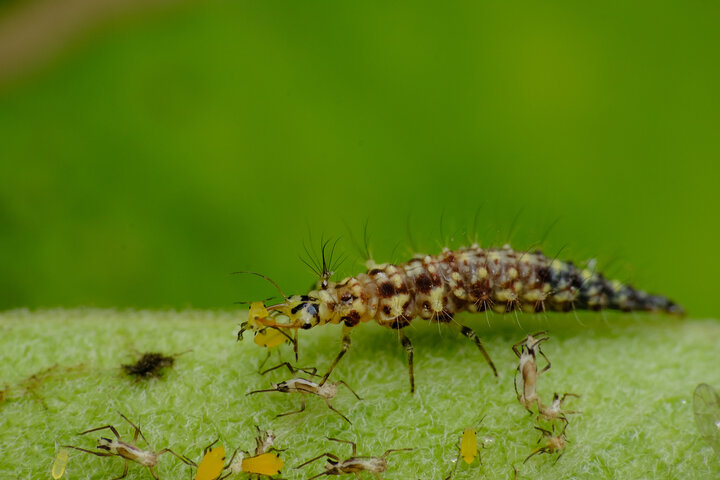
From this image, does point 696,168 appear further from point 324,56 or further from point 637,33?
point 324,56

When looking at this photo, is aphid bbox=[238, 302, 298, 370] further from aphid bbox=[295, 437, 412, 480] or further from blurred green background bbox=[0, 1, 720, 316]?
blurred green background bbox=[0, 1, 720, 316]

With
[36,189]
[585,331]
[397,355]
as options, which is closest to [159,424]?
[397,355]

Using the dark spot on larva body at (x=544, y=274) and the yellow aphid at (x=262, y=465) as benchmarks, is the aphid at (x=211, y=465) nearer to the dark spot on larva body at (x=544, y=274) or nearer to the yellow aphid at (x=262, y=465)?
the yellow aphid at (x=262, y=465)

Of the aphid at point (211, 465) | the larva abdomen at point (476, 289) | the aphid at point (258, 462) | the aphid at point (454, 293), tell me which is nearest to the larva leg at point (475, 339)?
the aphid at point (454, 293)

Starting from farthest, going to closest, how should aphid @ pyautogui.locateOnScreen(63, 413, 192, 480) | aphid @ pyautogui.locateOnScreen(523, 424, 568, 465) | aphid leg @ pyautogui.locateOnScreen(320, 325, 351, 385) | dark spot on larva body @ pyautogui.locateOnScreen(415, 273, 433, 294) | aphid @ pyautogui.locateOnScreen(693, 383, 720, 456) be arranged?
dark spot on larva body @ pyautogui.locateOnScreen(415, 273, 433, 294) → aphid leg @ pyautogui.locateOnScreen(320, 325, 351, 385) → aphid @ pyautogui.locateOnScreen(693, 383, 720, 456) → aphid @ pyautogui.locateOnScreen(523, 424, 568, 465) → aphid @ pyautogui.locateOnScreen(63, 413, 192, 480)

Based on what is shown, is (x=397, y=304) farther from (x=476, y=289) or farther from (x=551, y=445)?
(x=551, y=445)

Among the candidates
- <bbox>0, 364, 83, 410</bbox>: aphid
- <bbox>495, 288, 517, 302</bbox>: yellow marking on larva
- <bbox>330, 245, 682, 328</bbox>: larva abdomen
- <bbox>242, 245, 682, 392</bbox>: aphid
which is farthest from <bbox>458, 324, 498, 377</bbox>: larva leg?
<bbox>0, 364, 83, 410</bbox>: aphid
